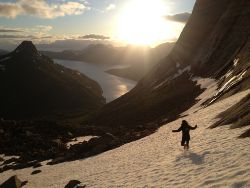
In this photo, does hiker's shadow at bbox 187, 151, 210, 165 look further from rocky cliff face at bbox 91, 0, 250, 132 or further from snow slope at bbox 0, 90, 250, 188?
rocky cliff face at bbox 91, 0, 250, 132

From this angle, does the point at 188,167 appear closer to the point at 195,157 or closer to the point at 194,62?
the point at 195,157

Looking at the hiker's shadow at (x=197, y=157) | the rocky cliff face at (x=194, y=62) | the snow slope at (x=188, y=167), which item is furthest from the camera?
the rocky cliff face at (x=194, y=62)

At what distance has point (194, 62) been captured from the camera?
102 meters

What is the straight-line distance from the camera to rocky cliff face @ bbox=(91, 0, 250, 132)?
74.8 m

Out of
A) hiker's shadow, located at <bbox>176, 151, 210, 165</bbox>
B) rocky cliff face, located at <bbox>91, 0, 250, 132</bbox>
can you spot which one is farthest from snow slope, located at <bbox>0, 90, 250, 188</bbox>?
rocky cliff face, located at <bbox>91, 0, 250, 132</bbox>

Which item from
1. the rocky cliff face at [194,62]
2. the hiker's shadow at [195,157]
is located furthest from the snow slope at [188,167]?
the rocky cliff face at [194,62]

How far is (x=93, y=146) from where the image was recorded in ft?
152

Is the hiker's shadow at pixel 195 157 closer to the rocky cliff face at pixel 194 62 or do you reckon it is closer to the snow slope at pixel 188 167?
the snow slope at pixel 188 167

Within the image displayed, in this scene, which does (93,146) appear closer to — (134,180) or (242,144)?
(134,180)

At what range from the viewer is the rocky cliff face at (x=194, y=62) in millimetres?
74812

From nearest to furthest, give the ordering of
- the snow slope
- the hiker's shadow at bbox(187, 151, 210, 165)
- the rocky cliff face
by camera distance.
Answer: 1. the snow slope
2. the hiker's shadow at bbox(187, 151, 210, 165)
3. the rocky cliff face

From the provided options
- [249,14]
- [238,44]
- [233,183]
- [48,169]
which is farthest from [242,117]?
[249,14]

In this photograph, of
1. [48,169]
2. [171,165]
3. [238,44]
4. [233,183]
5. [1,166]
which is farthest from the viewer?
[238,44]

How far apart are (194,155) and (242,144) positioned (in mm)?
3725
